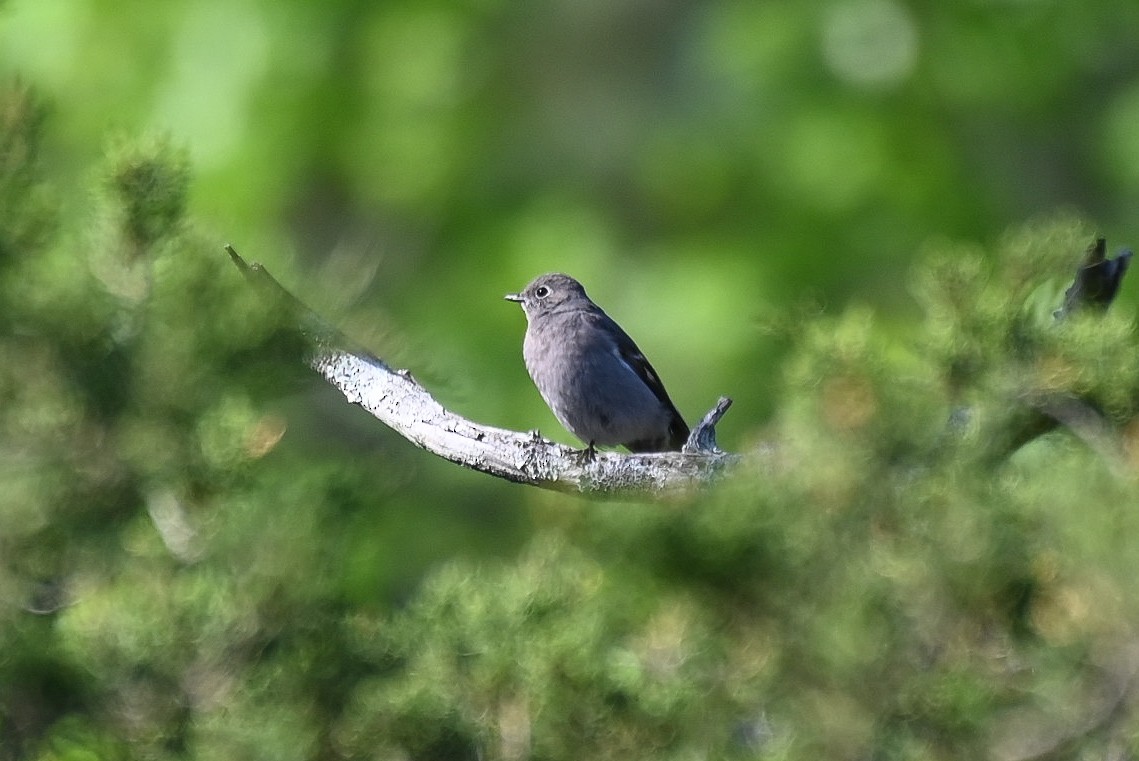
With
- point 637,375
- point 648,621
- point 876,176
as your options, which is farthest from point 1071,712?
point 876,176

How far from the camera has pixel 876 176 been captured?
1047 centimetres

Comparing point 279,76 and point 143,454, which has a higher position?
point 279,76

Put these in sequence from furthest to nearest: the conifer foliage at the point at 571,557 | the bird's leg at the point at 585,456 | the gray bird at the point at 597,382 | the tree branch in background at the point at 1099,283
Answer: the gray bird at the point at 597,382, the bird's leg at the point at 585,456, the tree branch in background at the point at 1099,283, the conifer foliage at the point at 571,557

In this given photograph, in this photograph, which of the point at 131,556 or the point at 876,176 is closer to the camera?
the point at 131,556

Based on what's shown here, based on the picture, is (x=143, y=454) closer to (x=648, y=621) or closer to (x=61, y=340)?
(x=61, y=340)

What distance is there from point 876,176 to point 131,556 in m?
8.67

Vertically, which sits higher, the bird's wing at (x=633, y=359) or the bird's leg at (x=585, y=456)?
the bird's wing at (x=633, y=359)

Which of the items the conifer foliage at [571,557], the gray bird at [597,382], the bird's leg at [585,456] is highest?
the gray bird at [597,382]

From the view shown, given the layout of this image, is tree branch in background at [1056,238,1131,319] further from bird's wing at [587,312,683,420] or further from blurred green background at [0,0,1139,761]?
bird's wing at [587,312,683,420]

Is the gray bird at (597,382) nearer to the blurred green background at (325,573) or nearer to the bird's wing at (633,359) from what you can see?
the bird's wing at (633,359)

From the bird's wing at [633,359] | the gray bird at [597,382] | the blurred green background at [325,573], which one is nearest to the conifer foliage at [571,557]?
the blurred green background at [325,573]

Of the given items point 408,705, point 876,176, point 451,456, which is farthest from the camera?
point 876,176

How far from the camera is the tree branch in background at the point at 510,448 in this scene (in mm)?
3760

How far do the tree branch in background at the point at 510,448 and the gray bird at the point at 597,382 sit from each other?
1.97m
